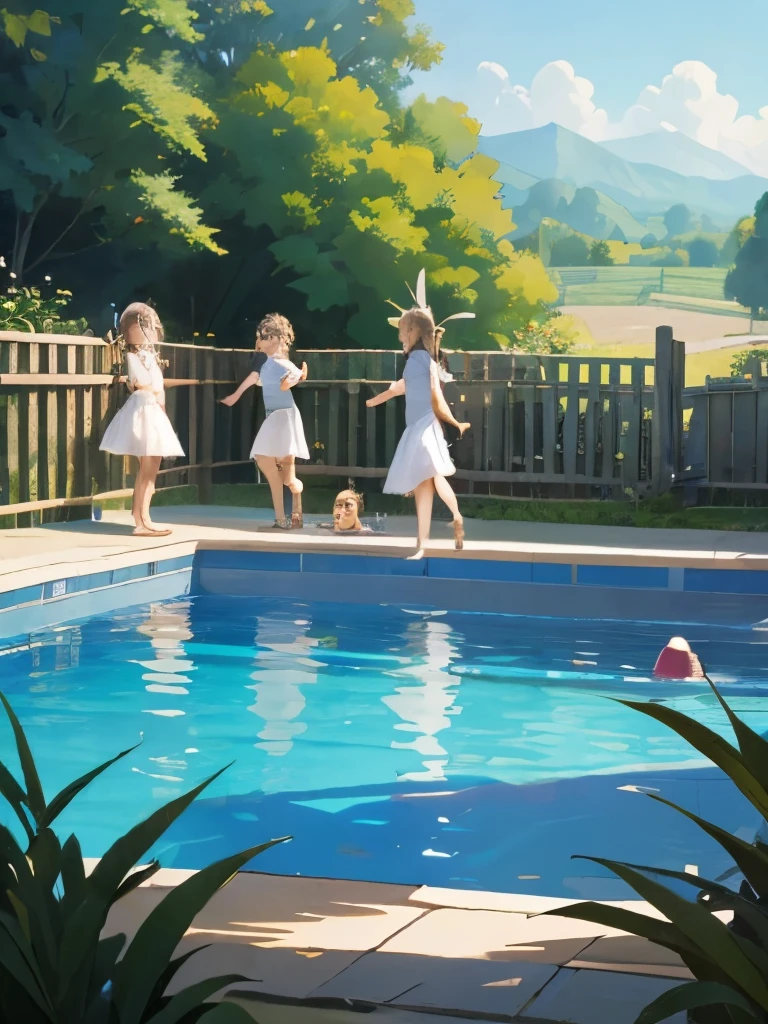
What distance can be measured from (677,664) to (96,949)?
17.5ft

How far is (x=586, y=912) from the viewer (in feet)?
5.56

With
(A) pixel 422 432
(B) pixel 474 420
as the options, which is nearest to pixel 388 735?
(A) pixel 422 432

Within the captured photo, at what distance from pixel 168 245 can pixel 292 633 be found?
12.8 meters

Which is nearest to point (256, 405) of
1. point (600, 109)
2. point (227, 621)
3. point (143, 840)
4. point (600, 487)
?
point (600, 487)

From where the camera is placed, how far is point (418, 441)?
8.74 meters

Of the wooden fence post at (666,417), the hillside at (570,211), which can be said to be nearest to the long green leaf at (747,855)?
the wooden fence post at (666,417)

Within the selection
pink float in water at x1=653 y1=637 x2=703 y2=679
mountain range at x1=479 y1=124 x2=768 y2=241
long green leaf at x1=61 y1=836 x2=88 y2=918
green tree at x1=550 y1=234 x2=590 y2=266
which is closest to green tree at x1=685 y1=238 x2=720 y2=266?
mountain range at x1=479 y1=124 x2=768 y2=241

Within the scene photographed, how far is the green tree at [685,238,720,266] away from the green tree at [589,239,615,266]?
4.93m

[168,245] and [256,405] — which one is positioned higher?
[168,245]

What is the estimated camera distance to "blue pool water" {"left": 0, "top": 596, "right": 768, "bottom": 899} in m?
4.19

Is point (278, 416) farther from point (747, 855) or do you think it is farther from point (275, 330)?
point (747, 855)

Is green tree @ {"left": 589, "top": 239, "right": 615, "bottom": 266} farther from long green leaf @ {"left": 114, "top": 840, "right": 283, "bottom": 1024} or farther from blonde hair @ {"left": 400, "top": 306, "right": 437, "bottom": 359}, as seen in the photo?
long green leaf @ {"left": 114, "top": 840, "right": 283, "bottom": 1024}

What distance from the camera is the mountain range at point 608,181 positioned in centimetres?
8706

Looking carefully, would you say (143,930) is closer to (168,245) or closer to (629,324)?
(168,245)
